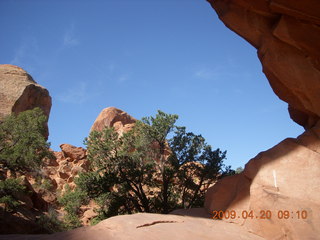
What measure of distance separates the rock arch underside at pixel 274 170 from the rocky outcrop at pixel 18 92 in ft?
76.5

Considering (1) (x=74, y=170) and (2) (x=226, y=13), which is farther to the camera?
(1) (x=74, y=170)

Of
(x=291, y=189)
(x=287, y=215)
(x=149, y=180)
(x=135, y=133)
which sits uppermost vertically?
(x=135, y=133)

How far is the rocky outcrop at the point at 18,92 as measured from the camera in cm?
2761

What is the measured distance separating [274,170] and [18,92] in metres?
27.6

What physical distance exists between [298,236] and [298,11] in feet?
24.1

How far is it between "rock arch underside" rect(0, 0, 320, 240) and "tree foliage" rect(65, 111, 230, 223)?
23.5ft

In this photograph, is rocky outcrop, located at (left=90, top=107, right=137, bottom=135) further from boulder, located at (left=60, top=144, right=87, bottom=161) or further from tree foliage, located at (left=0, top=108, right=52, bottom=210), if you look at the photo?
tree foliage, located at (left=0, top=108, right=52, bottom=210)

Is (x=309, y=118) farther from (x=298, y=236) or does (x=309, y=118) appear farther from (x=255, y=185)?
(x=298, y=236)

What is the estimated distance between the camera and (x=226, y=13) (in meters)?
11.7

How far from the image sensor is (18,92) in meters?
29.0

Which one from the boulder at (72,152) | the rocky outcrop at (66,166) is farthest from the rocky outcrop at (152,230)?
the boulder at (72,152)

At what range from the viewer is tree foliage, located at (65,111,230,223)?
56.4ft

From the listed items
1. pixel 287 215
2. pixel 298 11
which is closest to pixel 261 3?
pixel 298 11
